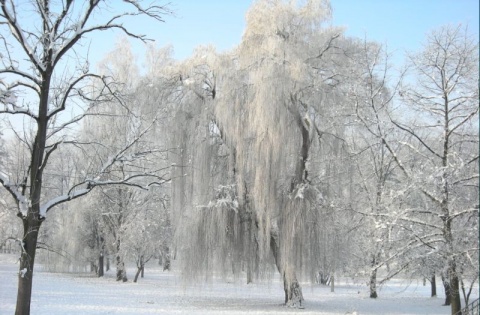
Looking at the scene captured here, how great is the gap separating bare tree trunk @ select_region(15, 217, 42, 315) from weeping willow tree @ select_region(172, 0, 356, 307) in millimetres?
8365

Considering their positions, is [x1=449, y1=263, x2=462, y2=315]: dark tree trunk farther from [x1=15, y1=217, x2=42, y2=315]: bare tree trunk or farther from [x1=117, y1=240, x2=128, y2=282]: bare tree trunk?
[x1=117, y1=240, x2=128, y2=282]: bare tree trunk

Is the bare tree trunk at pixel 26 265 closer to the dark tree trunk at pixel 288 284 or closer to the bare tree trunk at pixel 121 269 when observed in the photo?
the dark tree trunk at pixel 288 284

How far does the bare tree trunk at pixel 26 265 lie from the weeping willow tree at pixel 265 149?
837 cm

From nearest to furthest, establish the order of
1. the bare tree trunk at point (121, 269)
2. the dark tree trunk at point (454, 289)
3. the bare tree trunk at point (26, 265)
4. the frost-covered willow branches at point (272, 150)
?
the bare tree trunk at point (26, 265) → the dark tree trunk at point (454, 289) → the frost-covered willow branches at point (272, 150) → the bare tree trunk at point (121, 269)

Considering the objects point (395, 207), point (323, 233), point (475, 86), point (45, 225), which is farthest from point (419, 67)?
point (45, 225)

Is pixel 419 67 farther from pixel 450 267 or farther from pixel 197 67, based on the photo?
pixel 197 67

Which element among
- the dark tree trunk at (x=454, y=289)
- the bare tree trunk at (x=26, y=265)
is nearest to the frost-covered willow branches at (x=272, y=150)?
the dark tree trunk at (x=454, y=289)

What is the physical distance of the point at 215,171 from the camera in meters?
17.5

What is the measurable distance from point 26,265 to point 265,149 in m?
9.05

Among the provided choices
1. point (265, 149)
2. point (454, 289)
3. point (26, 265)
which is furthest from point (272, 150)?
point (26, 265)

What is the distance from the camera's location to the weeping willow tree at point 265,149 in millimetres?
15859

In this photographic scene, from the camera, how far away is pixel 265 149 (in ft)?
52.0

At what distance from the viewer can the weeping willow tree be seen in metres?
15.9

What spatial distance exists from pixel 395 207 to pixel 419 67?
335 centimetres
